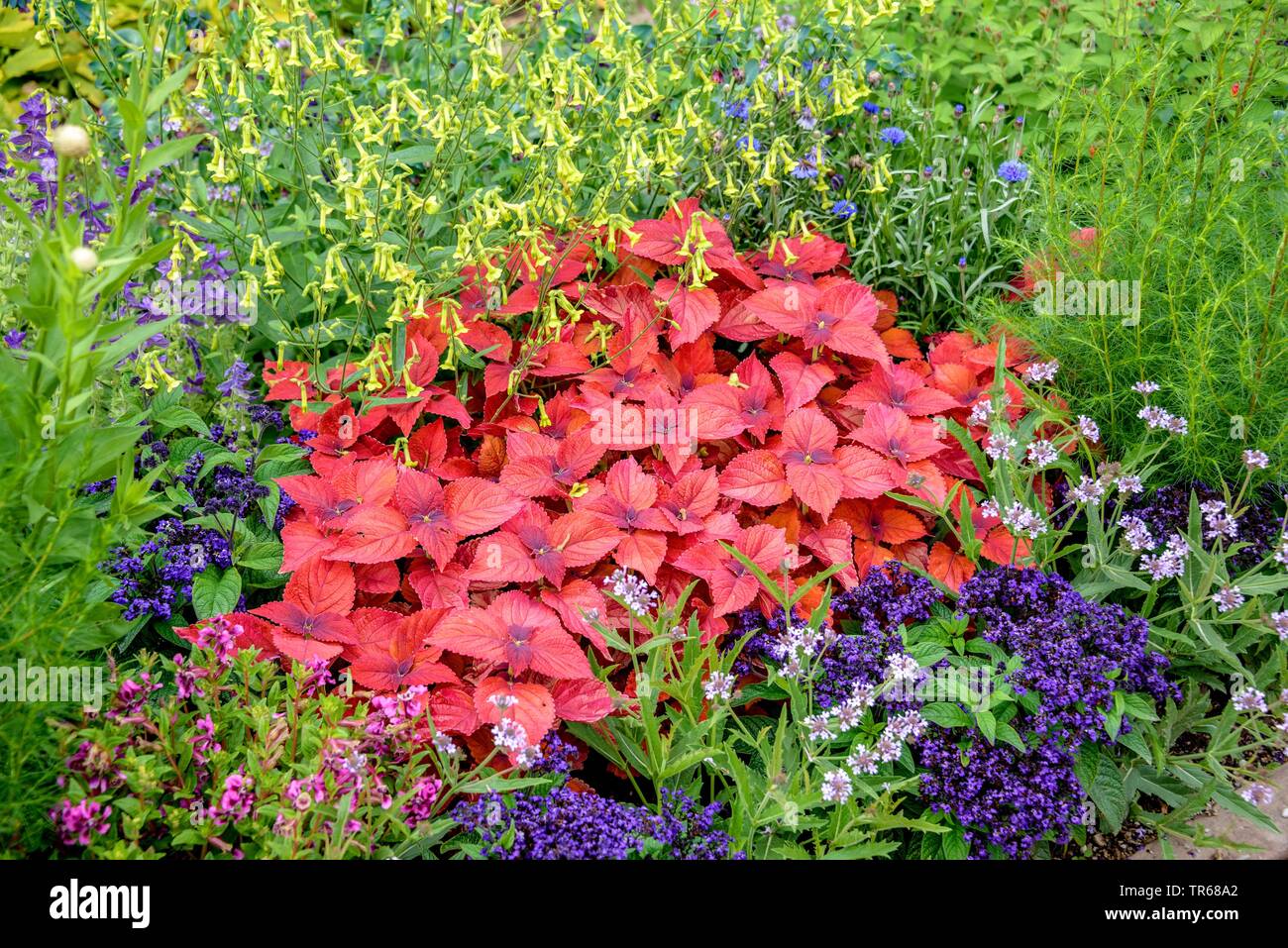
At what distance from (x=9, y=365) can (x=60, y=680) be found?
0.56 metres

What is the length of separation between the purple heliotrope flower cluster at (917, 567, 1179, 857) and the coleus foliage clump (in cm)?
26

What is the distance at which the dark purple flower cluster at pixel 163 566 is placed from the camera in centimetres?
242

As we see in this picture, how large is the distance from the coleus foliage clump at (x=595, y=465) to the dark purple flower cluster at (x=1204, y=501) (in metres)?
0.35

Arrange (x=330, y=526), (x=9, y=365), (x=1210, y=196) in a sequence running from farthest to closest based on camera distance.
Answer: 1. (x=1210, y=196)
2. (x=330, y=526)
3. (x=9, y=365)

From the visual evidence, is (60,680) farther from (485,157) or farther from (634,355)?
(485,157)

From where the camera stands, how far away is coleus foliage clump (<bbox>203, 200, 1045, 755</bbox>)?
2.43m

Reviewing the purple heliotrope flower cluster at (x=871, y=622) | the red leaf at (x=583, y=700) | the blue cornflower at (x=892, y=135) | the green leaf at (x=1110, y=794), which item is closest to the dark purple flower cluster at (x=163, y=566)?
the red leaf at (x=583, y=700)

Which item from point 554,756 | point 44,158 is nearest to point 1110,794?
point 554,756

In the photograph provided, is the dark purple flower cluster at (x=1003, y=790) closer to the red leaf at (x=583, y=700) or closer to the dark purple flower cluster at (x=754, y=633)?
the dark purple flower cluster at (x=754, y=633)

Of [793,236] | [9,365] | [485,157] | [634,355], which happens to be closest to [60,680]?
[9,365]

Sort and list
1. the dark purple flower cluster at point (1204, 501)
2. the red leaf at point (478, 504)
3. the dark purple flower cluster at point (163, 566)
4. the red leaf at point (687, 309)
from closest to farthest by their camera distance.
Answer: the dark purple flower cluster at point (163, 566) < the red leaf at point (478, 504) < the dark purple flower cluster at point (1204, 501) < the red leaf at point (687, 309)

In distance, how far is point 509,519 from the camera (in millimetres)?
2662

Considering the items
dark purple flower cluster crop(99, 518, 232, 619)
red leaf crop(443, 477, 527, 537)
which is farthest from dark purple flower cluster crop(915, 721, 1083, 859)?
dark purple flower cluster crop(99, 518, 232, 619)

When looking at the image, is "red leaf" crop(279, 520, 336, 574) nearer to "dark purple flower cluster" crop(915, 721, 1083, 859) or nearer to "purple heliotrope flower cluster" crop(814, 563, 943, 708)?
"purple heliotrope flower cluster" crop(814, 563, 943, 708)
